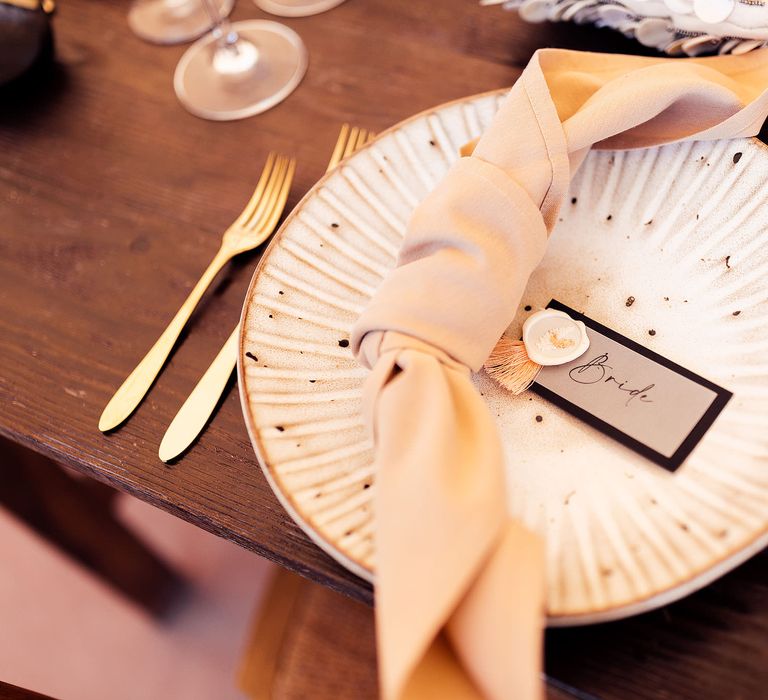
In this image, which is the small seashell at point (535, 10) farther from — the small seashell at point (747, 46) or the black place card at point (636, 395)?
the black place card at point (636, 395)

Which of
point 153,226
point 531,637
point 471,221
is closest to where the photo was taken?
point 531,637

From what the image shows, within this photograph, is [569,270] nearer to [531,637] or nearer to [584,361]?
[584,361]

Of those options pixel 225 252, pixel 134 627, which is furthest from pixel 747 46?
pixel 134 627

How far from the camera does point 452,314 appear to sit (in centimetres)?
37

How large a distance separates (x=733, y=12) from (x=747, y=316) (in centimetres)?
21

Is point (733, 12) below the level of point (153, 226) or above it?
above

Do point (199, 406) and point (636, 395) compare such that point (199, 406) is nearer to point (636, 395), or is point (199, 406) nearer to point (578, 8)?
point (636, 395)

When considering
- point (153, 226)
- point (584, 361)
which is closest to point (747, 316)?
point (584, 361)

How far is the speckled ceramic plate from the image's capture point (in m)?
0.34

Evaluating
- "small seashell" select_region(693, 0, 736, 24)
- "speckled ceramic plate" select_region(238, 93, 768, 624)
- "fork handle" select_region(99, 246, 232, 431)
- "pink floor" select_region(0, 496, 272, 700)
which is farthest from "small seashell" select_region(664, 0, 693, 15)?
"pink floor" select_region(0, 496, 272, 700)

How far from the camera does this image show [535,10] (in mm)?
562

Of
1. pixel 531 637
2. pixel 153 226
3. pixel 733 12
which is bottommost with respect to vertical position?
pixel 153 226

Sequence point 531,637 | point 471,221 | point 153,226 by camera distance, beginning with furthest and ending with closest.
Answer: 1. point 153,226
2. point 471,221
3. point 531,637

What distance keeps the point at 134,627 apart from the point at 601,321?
93cm
